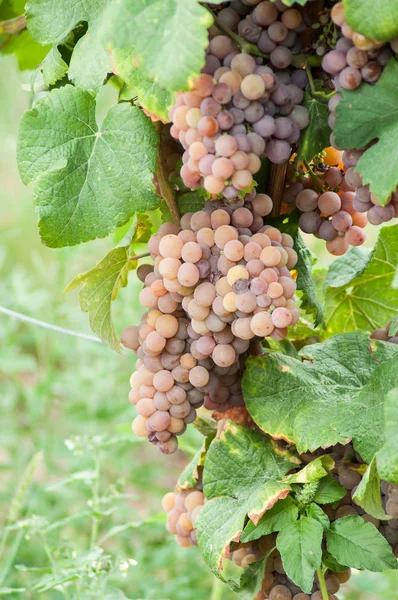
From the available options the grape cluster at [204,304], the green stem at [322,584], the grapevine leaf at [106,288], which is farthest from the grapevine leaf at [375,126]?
the green stem at [322,584]

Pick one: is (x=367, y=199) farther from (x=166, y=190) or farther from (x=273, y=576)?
(x=273, y=576)

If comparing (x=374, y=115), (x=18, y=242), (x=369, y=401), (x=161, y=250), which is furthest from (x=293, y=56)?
(x=18, y=242)

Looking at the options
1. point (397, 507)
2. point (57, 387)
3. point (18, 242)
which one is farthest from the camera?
point (18, 242)

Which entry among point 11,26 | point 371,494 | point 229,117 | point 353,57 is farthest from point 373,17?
point 11,26

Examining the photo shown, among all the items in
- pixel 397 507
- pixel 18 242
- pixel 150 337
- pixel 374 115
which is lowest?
pixel 18 242

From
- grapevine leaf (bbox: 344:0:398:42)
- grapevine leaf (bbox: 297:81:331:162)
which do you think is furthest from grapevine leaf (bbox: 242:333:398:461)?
grapevine leaf (bbox: 344:0:398:42)

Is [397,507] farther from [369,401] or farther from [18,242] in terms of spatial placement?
[18,242]
